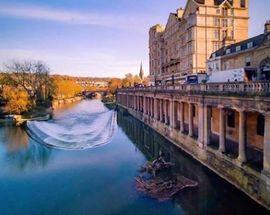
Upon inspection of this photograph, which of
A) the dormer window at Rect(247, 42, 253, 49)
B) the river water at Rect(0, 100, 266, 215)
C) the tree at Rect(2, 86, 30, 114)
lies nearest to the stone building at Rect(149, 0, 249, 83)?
the dormer window at Rect(247, 42, 253, 49)

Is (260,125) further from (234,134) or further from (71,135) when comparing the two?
(71,135)

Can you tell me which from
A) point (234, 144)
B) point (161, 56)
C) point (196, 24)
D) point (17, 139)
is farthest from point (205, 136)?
point (161, 56)

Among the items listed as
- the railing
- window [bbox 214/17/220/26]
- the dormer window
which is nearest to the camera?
the railing

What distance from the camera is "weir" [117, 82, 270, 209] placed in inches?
623

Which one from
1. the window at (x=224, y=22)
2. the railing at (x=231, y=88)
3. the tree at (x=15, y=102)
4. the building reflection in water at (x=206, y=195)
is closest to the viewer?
the railing at (x=231, y=88)

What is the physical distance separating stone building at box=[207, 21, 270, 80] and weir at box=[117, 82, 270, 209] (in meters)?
5.51

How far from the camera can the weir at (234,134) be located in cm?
1583

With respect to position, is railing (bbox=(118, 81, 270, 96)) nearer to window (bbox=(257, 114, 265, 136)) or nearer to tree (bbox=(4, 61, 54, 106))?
window (bbox=(257, 114, 265, 136))

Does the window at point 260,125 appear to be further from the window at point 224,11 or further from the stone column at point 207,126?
the window at point 224,11

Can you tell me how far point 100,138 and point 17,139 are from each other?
1038cm

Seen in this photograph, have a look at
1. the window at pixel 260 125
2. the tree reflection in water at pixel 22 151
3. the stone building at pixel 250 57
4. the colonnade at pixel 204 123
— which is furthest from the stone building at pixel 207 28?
the window at pixel 260 125

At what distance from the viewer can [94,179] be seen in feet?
71.8

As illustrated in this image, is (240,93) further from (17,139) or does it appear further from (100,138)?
(17,139)

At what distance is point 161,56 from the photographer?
7588 centimetres
